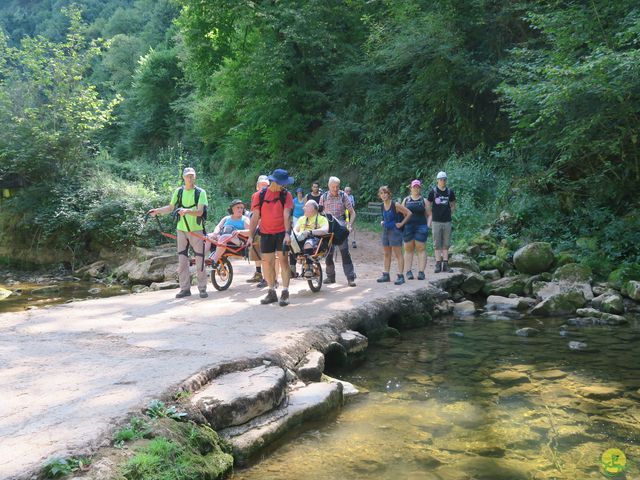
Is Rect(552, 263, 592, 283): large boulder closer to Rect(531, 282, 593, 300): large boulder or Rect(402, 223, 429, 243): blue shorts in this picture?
Rect(531, 282, 593, 300): large boulder

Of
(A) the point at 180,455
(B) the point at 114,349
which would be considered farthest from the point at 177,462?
(B) the point at 114,349

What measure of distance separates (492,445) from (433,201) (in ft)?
23.3

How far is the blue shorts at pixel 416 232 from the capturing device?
11.2 m

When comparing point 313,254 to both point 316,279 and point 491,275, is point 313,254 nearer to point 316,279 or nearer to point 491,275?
point 316,279

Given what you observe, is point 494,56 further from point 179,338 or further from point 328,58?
point 179,338

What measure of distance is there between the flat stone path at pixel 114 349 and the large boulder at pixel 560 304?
2.15 metres

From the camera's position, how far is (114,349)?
21.3 ft

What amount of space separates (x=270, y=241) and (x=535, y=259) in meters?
6.21

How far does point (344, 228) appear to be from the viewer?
33.1ft

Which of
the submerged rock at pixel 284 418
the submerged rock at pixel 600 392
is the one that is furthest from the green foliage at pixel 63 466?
the submerged rock at pixel 600 392

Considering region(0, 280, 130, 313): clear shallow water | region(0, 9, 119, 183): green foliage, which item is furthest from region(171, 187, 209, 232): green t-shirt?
region(0, 9, 119, 183): green foliage

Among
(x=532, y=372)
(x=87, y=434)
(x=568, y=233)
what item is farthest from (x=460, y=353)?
(x=568, y=233)

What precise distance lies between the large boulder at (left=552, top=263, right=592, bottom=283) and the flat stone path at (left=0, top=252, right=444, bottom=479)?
9.53 ft

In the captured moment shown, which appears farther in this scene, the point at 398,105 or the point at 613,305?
the point at 398,105
